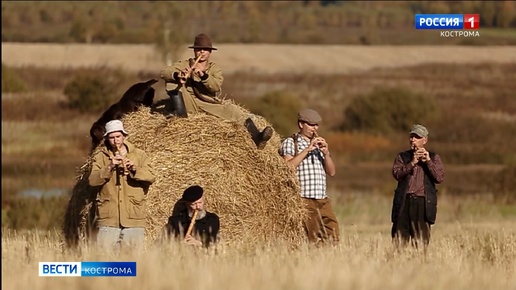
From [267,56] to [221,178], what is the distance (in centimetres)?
6104

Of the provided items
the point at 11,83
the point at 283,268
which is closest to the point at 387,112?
the point at 11,83

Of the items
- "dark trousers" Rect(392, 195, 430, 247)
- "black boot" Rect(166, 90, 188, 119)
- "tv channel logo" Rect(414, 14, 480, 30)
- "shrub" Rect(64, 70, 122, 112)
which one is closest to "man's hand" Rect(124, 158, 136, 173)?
"black boot" Rect(166, 90, 188, 119)

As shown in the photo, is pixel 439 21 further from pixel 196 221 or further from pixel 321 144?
pixel 196 221

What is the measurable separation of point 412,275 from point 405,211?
2.75m

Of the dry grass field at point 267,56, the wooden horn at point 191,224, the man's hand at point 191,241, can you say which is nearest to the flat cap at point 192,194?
the wooden horn at point 191,224

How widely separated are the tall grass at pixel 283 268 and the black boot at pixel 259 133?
58.2 inches

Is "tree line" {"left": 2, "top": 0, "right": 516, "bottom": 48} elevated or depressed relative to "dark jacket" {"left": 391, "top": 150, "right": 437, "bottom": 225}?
elevated

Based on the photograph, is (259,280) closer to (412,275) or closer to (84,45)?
(412,275)

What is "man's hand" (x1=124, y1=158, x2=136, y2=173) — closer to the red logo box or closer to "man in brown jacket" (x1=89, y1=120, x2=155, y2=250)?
"man in brown jacket" (x1=89, y1=120, x2=155, y2=250)

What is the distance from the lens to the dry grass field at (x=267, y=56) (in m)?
69.4

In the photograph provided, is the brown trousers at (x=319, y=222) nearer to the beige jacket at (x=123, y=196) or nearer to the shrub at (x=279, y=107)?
the beige jacket at (x=123, y=196)

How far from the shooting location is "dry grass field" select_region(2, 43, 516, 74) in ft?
228

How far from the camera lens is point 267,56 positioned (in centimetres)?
7512

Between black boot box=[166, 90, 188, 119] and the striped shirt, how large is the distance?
1176 mm
